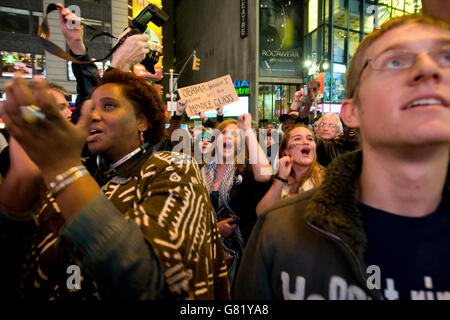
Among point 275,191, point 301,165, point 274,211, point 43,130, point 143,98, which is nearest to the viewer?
point 43,130

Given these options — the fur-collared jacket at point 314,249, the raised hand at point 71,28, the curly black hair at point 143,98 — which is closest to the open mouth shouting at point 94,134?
the curly black hair at point 143,98

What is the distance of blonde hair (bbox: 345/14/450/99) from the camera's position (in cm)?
123

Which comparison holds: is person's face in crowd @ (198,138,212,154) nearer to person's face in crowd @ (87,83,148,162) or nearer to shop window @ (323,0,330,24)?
person's face in crowd @ (87,83,148,162)

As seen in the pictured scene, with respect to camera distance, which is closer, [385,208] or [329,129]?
[385,208]

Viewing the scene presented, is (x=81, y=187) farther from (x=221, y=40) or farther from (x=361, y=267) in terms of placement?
(x=221, y=40)

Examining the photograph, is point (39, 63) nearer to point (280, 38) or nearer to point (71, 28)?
point (280, 38)

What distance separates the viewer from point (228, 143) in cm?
380

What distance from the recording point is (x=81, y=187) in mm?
989

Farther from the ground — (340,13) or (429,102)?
(340,13)

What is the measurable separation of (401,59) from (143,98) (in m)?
1.61

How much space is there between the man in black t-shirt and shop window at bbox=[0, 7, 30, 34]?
2629 centimetres

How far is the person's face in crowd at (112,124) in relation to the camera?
1750 mm

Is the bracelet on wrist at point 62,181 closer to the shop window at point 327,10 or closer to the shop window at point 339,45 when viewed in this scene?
the shop window at point 339,45

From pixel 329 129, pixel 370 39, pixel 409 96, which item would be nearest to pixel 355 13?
pixel 329 129
